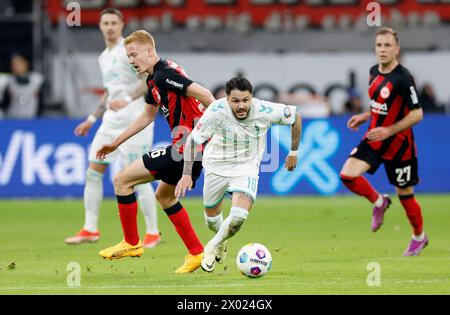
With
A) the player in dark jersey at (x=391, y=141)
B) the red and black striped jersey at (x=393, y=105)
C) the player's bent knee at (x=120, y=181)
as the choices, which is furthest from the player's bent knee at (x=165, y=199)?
the red and black striped jersey at (x=393, y=105)

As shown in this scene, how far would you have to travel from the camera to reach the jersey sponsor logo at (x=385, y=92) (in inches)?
493

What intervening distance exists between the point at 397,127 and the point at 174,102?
2590 millimetres

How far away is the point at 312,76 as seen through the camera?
24547 mm

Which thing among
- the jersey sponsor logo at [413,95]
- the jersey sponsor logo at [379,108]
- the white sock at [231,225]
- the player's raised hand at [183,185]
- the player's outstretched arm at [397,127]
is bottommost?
the white sock at [231,225]

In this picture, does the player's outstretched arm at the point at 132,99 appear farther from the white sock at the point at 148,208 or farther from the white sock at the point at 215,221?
the white sock at the point at 215,221

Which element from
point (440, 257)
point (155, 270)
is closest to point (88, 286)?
point (155, 270)

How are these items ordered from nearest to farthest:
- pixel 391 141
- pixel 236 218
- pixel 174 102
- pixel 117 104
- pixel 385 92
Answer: pixel 236 218 < pixel 174 102 < pixel 385 92 < pixel 391 141 < pixel 117 104

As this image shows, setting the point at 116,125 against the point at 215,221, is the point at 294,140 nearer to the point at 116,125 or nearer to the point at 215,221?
the point at 215,221

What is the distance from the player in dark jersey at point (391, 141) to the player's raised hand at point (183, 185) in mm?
2872

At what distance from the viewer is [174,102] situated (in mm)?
11016

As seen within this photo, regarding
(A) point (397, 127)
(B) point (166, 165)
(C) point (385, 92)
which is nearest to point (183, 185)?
(B) point (166, 165)

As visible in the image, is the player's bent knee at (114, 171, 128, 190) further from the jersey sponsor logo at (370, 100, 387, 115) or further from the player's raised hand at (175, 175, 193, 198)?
the jersey sponsor logo at (370, 100, 387, 115)

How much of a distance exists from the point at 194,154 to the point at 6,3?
14.4 metres
